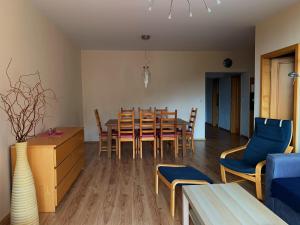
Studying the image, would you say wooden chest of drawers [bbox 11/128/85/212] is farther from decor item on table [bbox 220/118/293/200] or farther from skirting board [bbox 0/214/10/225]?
decor item on table [bbox 220/118/293/200]

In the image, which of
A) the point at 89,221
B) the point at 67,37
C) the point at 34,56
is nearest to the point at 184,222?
the point at 89,221

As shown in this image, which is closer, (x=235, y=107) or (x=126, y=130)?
(x=126, y=130)

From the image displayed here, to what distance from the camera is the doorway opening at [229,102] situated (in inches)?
290

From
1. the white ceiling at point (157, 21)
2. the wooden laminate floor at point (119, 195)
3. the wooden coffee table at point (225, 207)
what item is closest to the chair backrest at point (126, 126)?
the wooden laminate floor at point (119, 195)

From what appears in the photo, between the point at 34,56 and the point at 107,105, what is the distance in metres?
3.58

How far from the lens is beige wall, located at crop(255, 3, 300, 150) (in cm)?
343

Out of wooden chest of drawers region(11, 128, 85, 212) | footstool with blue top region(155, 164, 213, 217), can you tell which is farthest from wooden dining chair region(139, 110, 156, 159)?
wooden chest of drawers region(11, 128, 85, 212)

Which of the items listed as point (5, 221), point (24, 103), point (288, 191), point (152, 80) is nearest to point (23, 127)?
point (24, 103)

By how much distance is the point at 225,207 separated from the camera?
6.11 feet

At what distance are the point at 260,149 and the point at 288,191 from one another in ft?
4.11

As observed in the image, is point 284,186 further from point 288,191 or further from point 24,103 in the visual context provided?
point 24,103

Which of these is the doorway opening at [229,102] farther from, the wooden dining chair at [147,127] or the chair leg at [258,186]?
the chair leg at [258,186]

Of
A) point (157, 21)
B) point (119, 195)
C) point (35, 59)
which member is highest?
point (157, 21)

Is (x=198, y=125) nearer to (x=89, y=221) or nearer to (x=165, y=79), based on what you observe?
(x=165, y=79)
